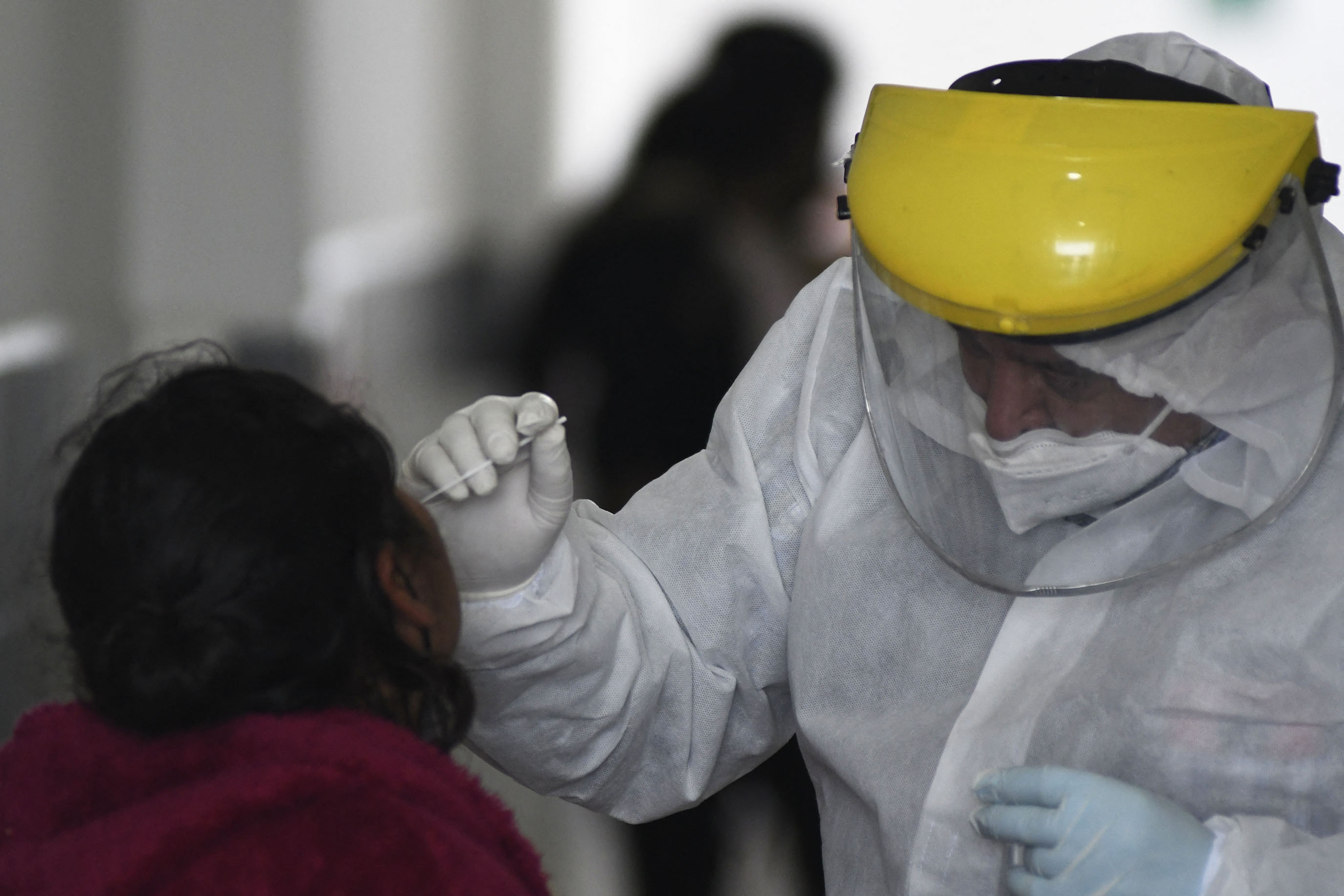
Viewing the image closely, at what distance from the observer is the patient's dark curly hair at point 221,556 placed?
2.15ft

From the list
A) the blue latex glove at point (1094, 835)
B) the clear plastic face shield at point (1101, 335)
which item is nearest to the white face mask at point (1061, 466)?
the clear plastic face shield at point (1101, 335)

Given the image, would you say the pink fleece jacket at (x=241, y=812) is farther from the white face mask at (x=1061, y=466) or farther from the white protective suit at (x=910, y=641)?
the white face mask at (x=1061, y=466)

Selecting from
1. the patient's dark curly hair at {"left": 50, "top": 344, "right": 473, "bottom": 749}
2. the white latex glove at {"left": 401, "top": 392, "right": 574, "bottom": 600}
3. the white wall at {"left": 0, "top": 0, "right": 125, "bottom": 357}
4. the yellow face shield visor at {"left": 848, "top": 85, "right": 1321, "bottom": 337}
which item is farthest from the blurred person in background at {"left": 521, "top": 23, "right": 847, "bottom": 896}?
Result: the patient's dark curly hair at {"left": 50, "top": 344, "right": 473, "bottom": 749}

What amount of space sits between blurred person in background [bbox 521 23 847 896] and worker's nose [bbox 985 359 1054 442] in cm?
98

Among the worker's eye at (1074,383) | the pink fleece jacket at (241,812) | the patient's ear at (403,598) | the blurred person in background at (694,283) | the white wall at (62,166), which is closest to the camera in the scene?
the pink fleece jacket at (241,812)

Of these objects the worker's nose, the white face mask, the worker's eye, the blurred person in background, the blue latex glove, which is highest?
the worker's eye

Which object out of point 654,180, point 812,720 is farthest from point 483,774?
point 812,720

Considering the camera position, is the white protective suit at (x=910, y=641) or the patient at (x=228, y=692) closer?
the patient at (x=228, y=692)

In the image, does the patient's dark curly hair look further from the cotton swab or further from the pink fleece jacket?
the cotton swab

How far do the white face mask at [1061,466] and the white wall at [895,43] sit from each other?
1.21 metres

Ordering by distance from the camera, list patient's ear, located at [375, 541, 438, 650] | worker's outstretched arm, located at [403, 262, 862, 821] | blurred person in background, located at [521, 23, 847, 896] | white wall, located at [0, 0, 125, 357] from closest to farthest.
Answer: patient's ear, located at [375, 541, 438, 650] < worker's outstretched arm, located at [403, 262, 862, 821] < white wall, located at [0, 0, 125, 357] < blurred person in background, located at [521, 23, 847, 896]

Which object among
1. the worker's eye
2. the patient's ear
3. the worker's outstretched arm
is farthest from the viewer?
the worker's outstretched arm

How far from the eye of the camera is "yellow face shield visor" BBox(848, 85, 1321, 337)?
77 cm

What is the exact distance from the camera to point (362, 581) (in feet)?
2.35
